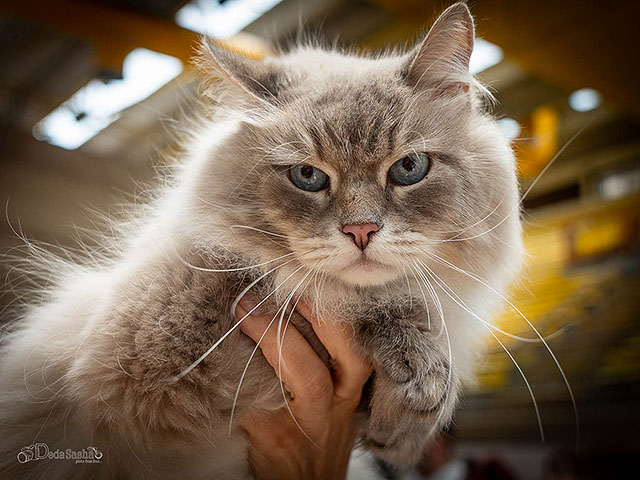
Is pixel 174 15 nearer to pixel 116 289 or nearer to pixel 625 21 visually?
pixel 116 289

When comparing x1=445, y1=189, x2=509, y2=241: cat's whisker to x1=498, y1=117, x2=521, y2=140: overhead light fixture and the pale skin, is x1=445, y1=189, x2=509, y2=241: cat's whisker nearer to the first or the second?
x1=498, y1=117, x2=521, y2=140: overhead light fixture

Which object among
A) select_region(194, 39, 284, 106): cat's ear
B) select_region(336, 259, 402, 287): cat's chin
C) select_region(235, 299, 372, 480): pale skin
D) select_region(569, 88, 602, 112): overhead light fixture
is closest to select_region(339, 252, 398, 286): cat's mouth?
select_region(336, 259, 402, 287): cat's chin

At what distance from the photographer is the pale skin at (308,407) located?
2.85 ft

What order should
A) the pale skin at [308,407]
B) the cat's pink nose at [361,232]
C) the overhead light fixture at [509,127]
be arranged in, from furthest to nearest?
the overhead light fixture at [509,127], the pale skin at [308,407], the cat's pink nose at [361,232]

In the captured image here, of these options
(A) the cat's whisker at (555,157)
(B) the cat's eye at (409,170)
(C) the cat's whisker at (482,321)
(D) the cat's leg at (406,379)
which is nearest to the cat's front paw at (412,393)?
(D) the cat's leg at (406,379)

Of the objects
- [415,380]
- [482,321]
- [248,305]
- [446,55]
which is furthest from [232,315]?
[446,55]

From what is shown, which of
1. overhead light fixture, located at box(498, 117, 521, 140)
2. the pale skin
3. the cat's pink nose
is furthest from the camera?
overhead light fixture, located at box(498, 117, 521, 140)

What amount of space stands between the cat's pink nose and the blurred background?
1.28 feet

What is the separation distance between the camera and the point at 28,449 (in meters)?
0.82

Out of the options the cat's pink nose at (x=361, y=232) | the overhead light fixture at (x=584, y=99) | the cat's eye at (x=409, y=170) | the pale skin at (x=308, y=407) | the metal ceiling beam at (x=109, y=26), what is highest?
the metal ceiling beam at (x=109, y=26)

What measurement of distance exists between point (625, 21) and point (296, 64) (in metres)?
0.63

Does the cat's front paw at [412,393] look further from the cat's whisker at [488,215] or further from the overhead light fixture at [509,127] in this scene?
the overhead light fixture at [509,127]

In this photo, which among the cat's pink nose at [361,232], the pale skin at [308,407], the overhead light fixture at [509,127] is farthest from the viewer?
the overhead light fixture at [509,127]

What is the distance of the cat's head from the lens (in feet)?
2.64
